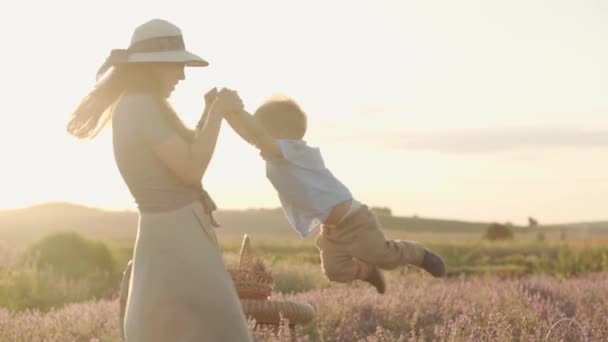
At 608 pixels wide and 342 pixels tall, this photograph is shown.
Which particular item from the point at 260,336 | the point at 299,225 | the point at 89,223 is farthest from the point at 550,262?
the point at 89,223

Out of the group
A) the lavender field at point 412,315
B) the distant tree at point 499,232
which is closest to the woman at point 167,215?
the lavender field at point 412,315

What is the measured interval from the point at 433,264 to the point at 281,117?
51.7 inches

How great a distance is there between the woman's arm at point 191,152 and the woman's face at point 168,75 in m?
0.29

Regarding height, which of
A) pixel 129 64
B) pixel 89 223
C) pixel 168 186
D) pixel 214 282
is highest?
pixel 129 64

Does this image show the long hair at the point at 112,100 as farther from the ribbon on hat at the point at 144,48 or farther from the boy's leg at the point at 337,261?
the boy's leg at the point at 337,261

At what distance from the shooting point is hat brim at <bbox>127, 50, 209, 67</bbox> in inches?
175

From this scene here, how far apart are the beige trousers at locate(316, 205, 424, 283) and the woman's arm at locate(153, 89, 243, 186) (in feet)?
4.62

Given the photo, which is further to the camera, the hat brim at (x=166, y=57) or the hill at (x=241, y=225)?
the hill at (x=241, y=225)

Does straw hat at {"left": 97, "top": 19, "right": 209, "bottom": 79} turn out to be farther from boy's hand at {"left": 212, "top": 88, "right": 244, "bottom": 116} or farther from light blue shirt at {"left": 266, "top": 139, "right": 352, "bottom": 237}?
light blue shirt at {"left": 266, "top": 139, "right": 352, "bottom": 237}

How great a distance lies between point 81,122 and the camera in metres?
4.66

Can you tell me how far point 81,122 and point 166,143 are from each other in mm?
616

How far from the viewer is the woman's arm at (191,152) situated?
427 cm

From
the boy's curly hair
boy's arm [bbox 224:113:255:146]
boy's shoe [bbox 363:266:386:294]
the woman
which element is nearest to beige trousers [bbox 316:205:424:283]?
boy's shoe [bbox 363:266:386:294]

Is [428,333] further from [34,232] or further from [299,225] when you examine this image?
[34,232]
